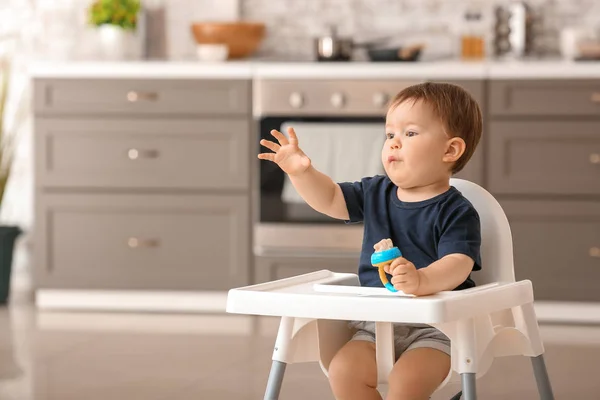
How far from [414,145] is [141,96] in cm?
233

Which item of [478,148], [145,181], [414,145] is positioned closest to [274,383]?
[414,145]

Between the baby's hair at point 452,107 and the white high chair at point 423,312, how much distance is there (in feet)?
0.58

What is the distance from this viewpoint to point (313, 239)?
159 inches

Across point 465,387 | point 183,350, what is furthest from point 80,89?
point 465,387

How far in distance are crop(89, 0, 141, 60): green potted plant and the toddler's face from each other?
2668 millimetres

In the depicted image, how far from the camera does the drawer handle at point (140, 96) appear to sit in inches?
162

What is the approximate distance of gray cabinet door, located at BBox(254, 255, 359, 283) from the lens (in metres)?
4.03

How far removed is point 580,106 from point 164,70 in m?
1.51

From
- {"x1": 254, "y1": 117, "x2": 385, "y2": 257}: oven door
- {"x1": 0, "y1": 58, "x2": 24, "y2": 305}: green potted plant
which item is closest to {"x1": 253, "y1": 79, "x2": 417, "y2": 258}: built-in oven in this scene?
{"x1": 254, "y1": 117, "x2": 385, "y2": 257}: oven door

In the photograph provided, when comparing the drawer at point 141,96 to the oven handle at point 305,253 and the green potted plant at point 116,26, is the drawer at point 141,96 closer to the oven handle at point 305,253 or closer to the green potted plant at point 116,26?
the green potted plant at point 116,26

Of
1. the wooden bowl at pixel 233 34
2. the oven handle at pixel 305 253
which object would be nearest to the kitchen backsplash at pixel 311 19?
the wooden bowl at pixel 233 34

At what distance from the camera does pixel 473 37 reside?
14.6 ft

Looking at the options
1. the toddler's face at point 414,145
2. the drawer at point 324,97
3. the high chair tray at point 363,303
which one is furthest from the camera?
the drawer at point 324,97

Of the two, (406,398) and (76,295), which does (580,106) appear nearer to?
(76,295)
